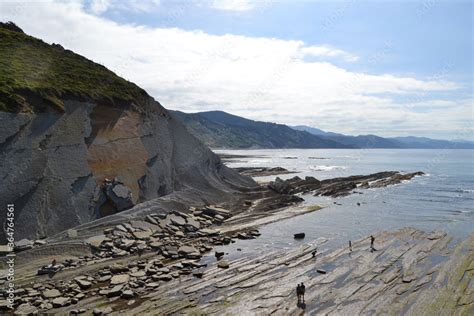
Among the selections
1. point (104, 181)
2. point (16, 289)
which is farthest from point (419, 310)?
point (104, 181)

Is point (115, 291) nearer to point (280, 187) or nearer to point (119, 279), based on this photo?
point (119, 279)

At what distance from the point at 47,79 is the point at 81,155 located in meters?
9.54

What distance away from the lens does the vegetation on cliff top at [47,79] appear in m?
33.3

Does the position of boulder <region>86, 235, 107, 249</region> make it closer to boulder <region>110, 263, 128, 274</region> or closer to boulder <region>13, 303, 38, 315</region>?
boulder <region>110, 263, 128, 274</region>

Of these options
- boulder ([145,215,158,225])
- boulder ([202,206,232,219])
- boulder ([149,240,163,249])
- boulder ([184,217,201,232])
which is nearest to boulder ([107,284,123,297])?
boulder ([149,240,163,249])

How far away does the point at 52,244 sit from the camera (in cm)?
2738

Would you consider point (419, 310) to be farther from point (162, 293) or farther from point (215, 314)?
point (162, 293)

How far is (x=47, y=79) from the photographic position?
3772cm

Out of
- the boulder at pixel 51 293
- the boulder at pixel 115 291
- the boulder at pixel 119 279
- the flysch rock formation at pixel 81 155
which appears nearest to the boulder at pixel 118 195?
the flysch rock formation at pixel 81 155

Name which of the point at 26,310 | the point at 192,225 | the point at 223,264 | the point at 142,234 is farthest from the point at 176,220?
the point at 26,310

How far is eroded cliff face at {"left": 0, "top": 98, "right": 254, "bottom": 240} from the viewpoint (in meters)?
29.1

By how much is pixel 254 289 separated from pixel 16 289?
46.9ft

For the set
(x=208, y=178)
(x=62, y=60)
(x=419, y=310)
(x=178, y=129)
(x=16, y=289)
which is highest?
(x=62, y=60)

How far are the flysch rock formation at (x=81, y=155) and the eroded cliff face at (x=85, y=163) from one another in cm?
7
